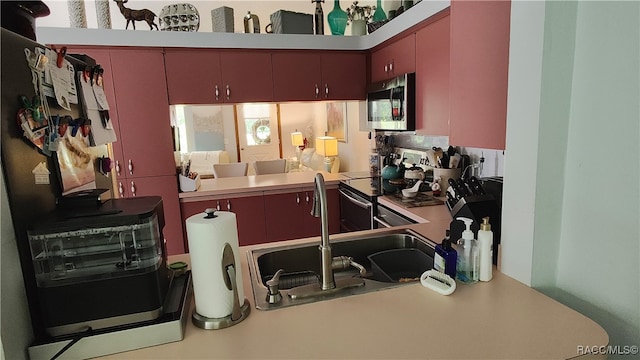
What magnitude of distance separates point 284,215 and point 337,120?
76.0 inches

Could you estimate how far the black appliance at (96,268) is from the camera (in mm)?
860

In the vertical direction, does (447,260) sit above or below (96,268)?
below

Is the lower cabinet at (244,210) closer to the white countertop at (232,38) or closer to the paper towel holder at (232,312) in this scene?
the white countertop at (232,38)

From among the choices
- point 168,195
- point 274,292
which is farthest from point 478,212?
point 168,195

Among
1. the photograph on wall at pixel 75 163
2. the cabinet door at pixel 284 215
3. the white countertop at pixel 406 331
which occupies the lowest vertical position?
the cabinet door at pixel 284 215

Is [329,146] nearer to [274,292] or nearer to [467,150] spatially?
[467,150]

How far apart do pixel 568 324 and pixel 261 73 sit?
2777mm

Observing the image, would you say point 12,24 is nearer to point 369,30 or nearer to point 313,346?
point 313,346

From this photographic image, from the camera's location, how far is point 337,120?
475 cm

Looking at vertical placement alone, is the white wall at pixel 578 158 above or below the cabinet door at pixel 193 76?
below

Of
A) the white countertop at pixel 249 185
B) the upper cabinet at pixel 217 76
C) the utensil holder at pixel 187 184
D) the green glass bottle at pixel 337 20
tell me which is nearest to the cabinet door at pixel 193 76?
the upper cabinet at pixel 217 76

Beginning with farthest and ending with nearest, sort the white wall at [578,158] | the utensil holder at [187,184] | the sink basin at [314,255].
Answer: the utensil holder at [187,184] < the sink basin at [314,255] < the white wall at [578,158]

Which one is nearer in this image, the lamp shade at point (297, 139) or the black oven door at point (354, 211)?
the black oven door at point (354, 211)

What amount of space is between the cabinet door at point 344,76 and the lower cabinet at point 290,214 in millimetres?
895
